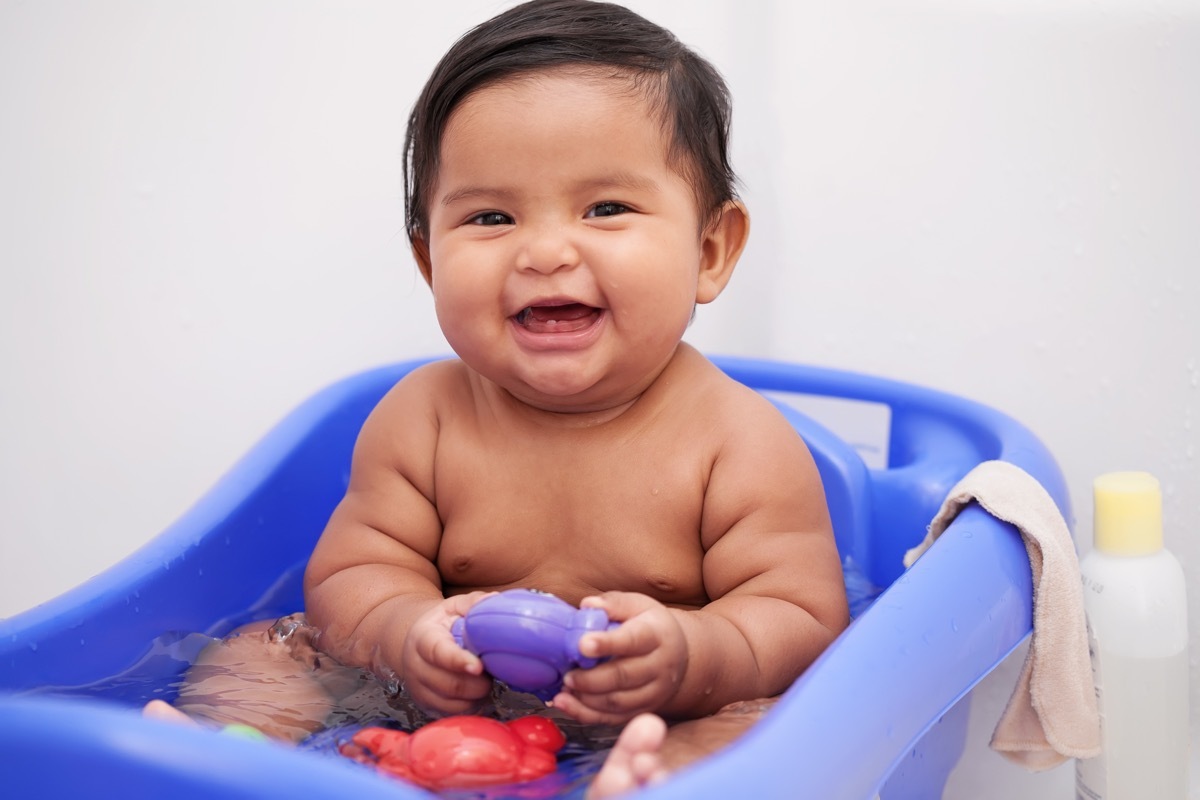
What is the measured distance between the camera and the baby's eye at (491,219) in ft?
3.67

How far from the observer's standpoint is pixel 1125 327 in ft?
4.85

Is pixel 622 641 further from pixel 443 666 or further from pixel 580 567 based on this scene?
pixel 580 567

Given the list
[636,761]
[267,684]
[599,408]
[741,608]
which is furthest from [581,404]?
[636,761]

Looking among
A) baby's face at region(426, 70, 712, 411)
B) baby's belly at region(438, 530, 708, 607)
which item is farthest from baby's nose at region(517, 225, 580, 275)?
baby's belly at region(438, 530, 708, 607)

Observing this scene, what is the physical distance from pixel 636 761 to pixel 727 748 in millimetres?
68

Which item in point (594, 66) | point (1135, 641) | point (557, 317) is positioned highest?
point (594, 66)

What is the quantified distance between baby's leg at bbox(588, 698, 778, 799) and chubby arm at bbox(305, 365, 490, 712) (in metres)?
0.22

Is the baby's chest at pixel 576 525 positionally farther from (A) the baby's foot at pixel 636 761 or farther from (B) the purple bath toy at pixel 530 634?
(A) the baby's foot at pixel 636 761

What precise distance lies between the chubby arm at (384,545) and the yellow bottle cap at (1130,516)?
0.56m

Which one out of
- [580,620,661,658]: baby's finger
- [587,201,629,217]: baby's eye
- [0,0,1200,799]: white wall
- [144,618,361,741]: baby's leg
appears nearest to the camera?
[580,620,661,658]: baby's finger

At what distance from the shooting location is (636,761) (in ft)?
2.52

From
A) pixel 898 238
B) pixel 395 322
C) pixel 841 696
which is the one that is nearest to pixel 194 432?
pixel 395 322

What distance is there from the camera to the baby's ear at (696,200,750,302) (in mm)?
1214

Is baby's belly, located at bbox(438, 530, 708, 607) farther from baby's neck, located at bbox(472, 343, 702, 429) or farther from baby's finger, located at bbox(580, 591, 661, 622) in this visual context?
baby's finger, located at bbox(580, 591, 661, 622)
